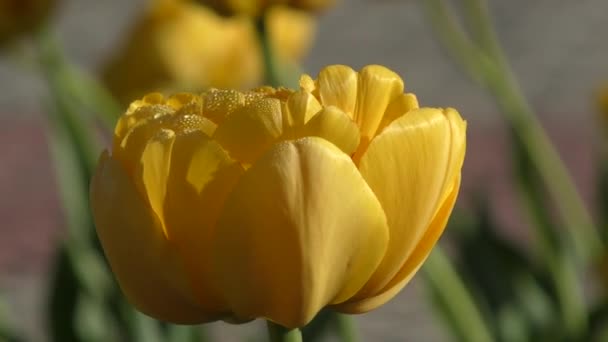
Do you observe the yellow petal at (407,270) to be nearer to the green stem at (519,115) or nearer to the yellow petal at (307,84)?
the yellow petal at (307,84)

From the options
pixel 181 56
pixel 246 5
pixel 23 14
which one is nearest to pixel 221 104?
pixel 246 5

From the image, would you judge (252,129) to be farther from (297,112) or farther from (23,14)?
(23,14)

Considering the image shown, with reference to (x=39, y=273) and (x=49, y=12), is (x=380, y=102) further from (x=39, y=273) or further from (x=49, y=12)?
(x=39, y=273)

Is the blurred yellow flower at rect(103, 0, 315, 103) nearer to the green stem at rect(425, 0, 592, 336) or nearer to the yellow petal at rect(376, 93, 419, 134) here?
the green stem at rect(425, 0, 592, 336)

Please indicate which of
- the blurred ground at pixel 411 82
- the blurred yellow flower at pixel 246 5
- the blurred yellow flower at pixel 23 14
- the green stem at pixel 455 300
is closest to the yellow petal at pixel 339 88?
the blurred yellow flower at pixel 246 5

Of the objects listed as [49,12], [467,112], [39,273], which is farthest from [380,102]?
[467,112]

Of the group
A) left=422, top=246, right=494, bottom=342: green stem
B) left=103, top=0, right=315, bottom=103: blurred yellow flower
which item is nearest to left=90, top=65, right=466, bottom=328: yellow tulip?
left=422, top=246, right=494, bottom=342: green stem

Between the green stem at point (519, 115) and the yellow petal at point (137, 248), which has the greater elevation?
the yellow petal at point (137, 248)
